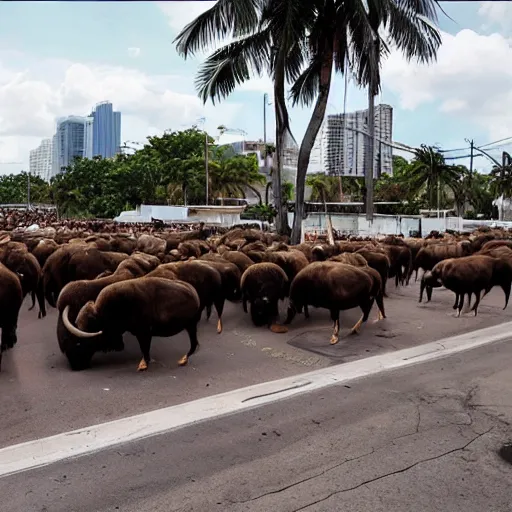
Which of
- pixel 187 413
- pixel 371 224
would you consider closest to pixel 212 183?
pixel 371 224

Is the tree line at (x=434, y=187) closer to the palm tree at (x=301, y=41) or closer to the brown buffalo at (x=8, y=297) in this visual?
the palm tree at (x=301, y=41)

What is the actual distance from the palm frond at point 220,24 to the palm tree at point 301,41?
0.02 m

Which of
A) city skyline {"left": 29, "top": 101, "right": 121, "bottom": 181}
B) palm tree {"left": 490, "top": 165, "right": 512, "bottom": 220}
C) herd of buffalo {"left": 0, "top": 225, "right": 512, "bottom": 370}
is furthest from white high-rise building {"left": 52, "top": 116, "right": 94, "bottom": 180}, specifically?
herd of buffalo {"left": 0, "top": 225, "right": 512, "bottom": 370}

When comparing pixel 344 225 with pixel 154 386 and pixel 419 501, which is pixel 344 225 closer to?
pixel 154 386

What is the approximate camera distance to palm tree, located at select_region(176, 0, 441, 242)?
16266 mm

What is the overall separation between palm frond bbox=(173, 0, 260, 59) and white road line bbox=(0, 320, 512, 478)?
10941mm

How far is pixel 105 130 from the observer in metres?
66.9

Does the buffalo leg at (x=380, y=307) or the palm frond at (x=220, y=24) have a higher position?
the palm frond at (x=220, y=24)

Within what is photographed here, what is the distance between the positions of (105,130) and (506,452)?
2630 inches

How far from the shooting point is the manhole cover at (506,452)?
4748 millimetres

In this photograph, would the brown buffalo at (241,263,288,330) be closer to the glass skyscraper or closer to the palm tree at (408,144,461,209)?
the palm tree at (408,144,461,209)

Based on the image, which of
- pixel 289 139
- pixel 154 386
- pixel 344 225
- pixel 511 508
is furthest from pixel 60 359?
pixel 344 225

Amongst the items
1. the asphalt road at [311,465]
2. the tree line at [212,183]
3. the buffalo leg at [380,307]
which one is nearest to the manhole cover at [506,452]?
the asphalt road at [311,465]

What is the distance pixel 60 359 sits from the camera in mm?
7398
